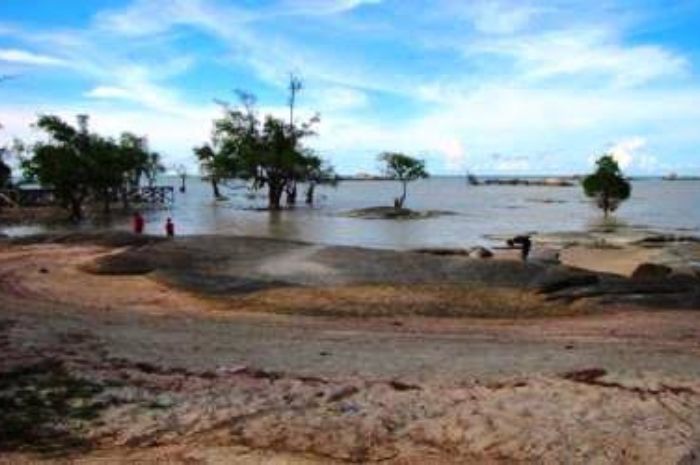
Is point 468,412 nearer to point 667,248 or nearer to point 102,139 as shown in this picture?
point 667,248

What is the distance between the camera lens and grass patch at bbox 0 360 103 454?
855 cm

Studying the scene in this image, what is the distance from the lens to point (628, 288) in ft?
66.8

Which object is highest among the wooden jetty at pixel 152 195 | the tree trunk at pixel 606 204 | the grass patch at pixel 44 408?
the grass patch at pixel 44 408

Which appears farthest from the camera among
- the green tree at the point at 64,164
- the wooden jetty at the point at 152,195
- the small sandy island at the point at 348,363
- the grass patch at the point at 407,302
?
the wooden jetty at the point at 152,195

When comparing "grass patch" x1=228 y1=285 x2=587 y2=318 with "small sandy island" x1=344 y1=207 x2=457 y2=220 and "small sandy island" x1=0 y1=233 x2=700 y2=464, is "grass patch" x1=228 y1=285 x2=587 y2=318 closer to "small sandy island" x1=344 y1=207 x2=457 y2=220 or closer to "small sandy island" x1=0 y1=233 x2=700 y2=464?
"small sandy island" x1=0 y1=233 x2=700 y2=464

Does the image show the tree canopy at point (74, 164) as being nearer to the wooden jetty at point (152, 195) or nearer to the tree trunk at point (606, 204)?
the wooden jetty at point (152, 195)

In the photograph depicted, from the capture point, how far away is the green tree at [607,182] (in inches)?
2596

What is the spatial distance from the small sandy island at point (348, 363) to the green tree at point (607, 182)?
4359cm

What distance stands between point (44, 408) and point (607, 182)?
61372 mm

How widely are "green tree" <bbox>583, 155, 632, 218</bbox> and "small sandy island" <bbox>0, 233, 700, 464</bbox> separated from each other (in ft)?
143


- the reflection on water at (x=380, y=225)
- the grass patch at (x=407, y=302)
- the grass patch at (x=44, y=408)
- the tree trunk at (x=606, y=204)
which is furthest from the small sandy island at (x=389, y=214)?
→ the grass patch at (x=44, y=408)

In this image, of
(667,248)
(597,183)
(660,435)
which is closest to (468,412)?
(660,435)

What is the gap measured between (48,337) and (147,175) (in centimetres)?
9190

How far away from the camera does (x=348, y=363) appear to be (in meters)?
12.5
